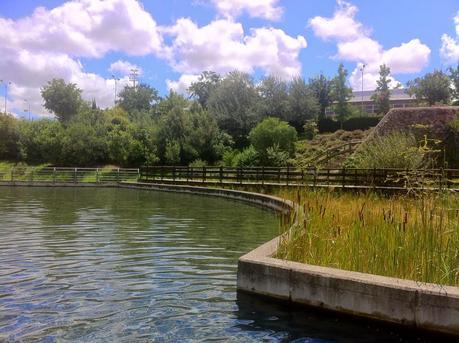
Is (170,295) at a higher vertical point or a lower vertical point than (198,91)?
lower

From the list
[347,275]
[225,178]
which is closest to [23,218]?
[347,275]

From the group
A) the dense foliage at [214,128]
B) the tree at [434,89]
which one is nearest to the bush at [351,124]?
the dense foliage at [214,128]

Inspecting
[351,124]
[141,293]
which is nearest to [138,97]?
[351,124]

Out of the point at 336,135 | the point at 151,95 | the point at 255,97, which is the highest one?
the point at 151,95

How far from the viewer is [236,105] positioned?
56.0 meters

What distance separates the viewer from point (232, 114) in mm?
54500

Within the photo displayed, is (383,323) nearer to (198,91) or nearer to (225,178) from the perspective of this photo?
(225,178)

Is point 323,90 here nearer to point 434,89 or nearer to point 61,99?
point 434,89

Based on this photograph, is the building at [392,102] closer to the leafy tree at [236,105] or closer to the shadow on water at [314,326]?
the leafy tree at [236,105]

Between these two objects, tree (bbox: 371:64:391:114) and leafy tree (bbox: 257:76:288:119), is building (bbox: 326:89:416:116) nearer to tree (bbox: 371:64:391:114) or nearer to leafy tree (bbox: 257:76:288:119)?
tree (bbox: 371:64:391:114)

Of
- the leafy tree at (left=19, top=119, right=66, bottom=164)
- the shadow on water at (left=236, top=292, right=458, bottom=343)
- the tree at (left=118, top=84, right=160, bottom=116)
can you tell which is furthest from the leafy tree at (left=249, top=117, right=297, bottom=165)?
the tree at (left=118, top=84, right=160, bottom=116)

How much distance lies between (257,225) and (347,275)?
835 centimetres

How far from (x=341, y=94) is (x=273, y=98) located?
37.8 feet

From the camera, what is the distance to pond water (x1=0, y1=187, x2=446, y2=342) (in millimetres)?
4824
